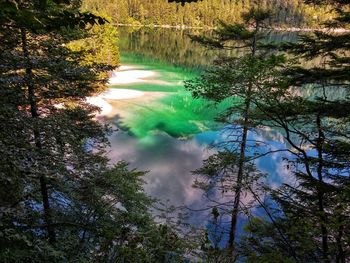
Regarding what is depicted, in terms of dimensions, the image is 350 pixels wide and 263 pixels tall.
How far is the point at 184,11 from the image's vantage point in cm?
13375

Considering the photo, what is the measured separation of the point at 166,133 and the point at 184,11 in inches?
4494

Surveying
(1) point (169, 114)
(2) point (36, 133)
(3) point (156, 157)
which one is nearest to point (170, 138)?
(3) point (156, 157)

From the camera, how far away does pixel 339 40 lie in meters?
9.70

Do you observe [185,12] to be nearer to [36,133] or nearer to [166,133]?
[166,133]

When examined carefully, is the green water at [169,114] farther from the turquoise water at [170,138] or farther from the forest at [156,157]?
the forest at [156,157]

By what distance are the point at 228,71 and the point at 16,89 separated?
5807mm

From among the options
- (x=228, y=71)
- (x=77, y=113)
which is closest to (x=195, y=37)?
(x=77, y=113)

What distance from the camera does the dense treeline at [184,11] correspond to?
13262 centimetres

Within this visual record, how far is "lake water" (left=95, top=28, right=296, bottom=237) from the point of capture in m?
21.2

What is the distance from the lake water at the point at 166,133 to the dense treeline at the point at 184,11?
82240mm

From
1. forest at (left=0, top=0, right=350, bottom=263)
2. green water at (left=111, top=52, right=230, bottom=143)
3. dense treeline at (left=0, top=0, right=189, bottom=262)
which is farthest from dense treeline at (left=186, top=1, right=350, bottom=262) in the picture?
green water at (left=111, top=52, right=230, bottom=143)

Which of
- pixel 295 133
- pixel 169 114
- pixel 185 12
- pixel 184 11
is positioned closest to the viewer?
pixel 295 133

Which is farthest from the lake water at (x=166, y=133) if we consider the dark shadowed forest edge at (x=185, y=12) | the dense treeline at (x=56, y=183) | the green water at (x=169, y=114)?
the dark shadowed forest edge at (x=185, y=12)

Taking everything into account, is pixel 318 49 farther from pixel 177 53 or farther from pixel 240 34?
pixel 177 53
